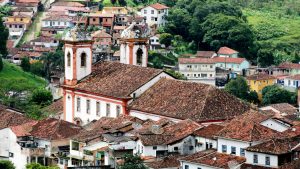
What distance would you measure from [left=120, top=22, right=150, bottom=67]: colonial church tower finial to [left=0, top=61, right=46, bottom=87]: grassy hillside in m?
21.1

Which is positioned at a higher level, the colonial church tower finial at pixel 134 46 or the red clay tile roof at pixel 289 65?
the colonial church tower finial at pixel 134 46

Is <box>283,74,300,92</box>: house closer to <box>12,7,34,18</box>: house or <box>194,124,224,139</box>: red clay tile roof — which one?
<box>12,7,34,18</box>: house

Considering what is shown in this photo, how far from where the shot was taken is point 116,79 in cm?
6000

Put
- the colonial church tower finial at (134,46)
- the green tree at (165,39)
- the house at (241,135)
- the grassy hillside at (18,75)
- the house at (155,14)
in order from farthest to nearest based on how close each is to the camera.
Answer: the house at (155,14) → the green tree at (165,39) → the grassy hillside at (18,75) → the colonial church tower finial at (134,46) → the house at (241,135)

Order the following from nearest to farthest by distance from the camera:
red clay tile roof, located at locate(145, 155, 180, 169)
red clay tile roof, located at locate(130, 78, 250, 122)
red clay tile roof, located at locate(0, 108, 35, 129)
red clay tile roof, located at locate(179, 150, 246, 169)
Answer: red clay tile roof, located at locate(179, 150, 246, 169)
red clay tile roof, located at locate(145, 155, 180, 169)
red clay tile roof, located at locate(130, 78, 250, 122)
red clay tile roof, located at locate(0, 108, 35, 129)

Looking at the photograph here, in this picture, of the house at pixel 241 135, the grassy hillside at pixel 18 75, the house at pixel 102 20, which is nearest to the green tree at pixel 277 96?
the grassy hillside at pixel 18 75

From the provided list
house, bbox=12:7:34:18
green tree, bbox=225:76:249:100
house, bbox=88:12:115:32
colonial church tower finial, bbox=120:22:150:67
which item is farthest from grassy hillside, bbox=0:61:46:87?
house, bbox=12:7:34:18

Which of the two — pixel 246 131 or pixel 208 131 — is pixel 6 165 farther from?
pixel 246 131

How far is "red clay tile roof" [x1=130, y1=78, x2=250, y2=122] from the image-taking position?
179 feet

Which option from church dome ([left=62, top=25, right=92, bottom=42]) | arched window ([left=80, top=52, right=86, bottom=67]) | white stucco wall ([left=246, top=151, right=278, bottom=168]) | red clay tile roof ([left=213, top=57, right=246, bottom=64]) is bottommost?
red clay tile roof ([left=213, top=57, right=246, bottom=64])

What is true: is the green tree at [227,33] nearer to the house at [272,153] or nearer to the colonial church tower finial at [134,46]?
the colonial church tower finial at [134,46]

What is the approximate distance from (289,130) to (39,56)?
52.6m

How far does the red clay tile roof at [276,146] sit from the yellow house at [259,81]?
4730 centimetres

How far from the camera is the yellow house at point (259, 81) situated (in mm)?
96375
